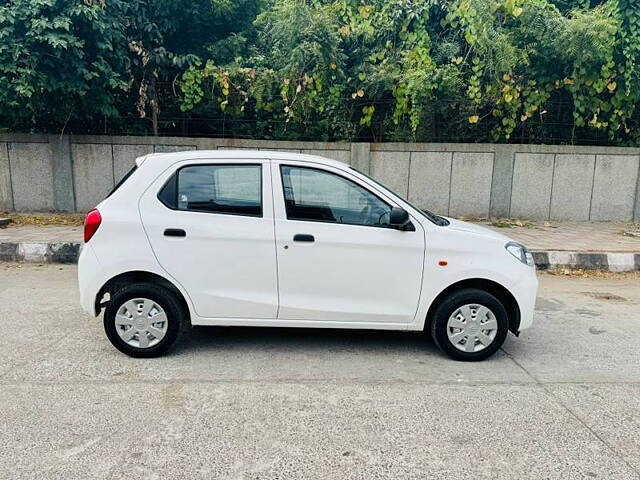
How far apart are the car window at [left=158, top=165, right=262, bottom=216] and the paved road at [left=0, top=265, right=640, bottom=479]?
1287mm

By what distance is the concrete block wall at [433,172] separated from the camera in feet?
33.7

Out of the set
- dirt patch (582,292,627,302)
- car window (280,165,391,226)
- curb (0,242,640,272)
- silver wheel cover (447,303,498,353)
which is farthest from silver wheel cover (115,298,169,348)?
dirt patch (582,292,627,302)

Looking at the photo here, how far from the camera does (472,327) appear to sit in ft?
13.8

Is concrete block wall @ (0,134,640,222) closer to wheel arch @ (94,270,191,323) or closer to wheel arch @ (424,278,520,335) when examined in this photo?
wheel arch @ (424,278,520,335)

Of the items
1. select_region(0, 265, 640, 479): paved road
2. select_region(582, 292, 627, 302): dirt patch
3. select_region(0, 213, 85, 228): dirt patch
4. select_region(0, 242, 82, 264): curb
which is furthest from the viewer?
select_region(0, 213, 85, 228): dirt patch

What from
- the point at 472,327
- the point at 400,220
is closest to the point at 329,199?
the point at 400,220

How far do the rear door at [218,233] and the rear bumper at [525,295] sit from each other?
2.04 metres

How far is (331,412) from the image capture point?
3.36 m

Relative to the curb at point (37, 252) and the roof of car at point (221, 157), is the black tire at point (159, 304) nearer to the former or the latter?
the roof of car at point (221, 157)

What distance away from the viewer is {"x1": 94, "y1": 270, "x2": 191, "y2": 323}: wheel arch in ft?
13.7

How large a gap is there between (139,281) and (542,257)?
6286mm

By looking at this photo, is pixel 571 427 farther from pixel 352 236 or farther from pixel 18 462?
pixel 18 462

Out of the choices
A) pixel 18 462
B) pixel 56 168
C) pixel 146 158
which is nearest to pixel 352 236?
pixel 146 158

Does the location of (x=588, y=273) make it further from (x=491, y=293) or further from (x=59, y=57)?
(x=59, y=57)
